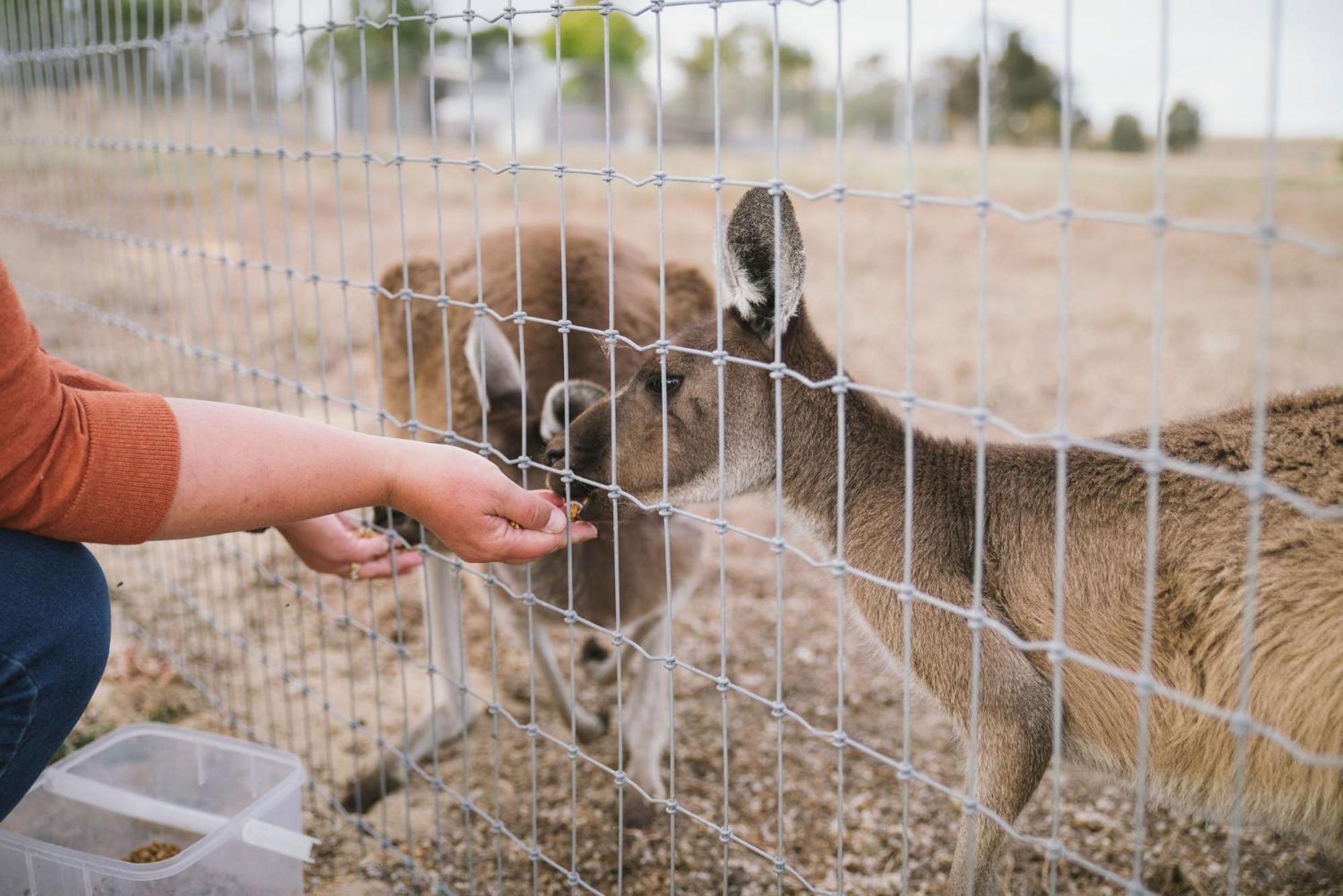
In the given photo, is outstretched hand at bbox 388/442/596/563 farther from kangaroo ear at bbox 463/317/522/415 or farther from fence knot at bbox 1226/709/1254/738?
fence knot at bbox 1226/709/1254/738

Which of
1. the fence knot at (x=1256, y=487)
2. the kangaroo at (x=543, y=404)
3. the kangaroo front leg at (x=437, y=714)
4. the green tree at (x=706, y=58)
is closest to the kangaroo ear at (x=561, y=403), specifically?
the kangaroo at (x=543, y=404)

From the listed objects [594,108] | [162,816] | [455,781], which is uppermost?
[594,108]

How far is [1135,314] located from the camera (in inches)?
351

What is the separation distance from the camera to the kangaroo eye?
102 inches

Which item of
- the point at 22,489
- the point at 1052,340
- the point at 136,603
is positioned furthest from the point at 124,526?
the point at 1052,340

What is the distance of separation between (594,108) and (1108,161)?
16.7m

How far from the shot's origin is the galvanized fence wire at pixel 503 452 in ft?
4.78

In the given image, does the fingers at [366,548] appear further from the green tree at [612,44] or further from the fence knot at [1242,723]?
the green tree at [612,44]

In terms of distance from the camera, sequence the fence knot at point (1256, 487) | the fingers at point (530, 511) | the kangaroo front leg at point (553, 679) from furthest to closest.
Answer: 1. the kangaroo front leg at point (553, 679)
2. the fingers at point (530, 511)
3. the fence knot at point (1256, 487)

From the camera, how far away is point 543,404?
3.25 meters

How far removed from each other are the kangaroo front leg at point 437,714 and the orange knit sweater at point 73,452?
1.53m

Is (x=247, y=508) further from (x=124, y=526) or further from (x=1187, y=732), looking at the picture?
(x=1187, y=732)

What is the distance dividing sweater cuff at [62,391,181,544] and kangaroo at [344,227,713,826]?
1.19 meters

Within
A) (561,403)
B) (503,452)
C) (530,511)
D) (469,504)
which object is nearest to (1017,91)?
(503,452)
